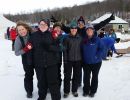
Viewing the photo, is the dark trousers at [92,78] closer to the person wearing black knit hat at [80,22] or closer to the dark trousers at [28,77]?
the person wearing black knit hat at [80,22]

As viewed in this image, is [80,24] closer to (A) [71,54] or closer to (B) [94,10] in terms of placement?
(A) [71,54]

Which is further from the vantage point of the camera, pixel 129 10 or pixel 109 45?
pixel 129 10

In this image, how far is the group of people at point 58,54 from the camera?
218 inches

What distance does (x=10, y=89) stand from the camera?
7.10 metres

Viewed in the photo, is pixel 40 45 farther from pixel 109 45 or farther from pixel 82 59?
pixel 109 45

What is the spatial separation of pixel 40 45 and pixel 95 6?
117m

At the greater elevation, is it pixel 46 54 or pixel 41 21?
pixel 41 21

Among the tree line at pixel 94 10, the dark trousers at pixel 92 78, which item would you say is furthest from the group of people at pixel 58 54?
the tree line at pixel 94 10

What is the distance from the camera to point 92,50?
622 cm

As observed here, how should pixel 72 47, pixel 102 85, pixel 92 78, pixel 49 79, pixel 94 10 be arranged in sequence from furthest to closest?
pixel 94 10 → pixel 102 85 → pixel 92 78 → pixel 72 47 → pixel 49 79

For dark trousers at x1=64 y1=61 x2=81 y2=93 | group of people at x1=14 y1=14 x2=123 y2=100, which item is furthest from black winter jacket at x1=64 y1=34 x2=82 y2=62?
dark trousers at x1=64 y1=61 x2=81 y2=93

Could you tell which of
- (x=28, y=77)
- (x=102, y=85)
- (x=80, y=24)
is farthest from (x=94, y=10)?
(x=28, y=77)

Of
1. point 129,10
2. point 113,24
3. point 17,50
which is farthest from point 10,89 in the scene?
point 129,10

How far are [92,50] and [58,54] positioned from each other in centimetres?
85
